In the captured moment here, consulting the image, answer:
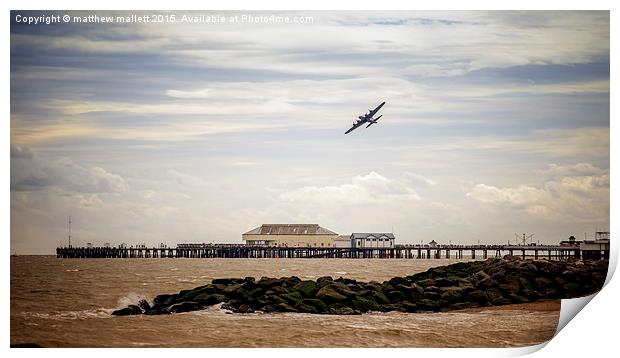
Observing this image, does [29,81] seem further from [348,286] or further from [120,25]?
[348,286]

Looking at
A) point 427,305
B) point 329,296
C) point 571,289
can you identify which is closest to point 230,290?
point 329,296

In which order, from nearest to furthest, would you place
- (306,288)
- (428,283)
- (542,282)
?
(306,288)
(542,282)
(428,283)

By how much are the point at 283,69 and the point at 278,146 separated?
1055 millimetres

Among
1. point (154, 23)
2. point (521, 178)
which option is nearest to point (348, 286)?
point (521, 178)

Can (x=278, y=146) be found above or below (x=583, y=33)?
below

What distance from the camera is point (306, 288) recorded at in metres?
15.6

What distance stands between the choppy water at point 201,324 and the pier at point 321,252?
1.80 feet

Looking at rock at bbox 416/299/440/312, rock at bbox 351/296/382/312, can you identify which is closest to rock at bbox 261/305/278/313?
rock at bbox 351/296/382/312

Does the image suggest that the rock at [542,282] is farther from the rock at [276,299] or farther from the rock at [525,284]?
the rock at [276,299]

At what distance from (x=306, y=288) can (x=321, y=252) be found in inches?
117

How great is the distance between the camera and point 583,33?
576 inches

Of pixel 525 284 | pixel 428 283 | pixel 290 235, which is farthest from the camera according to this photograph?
pixel 290 235

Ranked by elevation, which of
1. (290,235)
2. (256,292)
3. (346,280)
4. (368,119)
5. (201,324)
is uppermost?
(368,119)

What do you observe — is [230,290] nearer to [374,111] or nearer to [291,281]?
[291,281]
